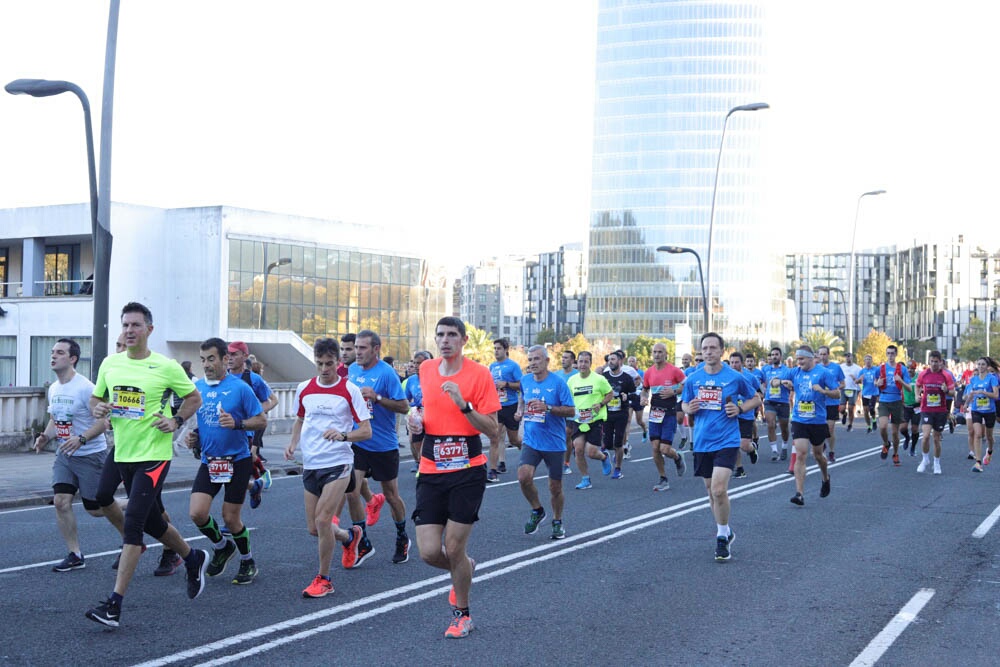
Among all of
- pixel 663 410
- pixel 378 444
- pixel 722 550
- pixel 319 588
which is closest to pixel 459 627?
pixel 319 588

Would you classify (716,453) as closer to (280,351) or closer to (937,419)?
(937,419)

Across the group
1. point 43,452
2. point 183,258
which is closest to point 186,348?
point 183,258

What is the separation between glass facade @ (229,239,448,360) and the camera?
54.9 m

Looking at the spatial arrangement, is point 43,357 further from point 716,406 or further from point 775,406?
point 716,406

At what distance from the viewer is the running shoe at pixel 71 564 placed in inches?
346

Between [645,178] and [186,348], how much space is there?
4155 inches

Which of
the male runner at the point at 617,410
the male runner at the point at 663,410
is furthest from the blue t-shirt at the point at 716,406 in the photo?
the male runner at the point at 617,410

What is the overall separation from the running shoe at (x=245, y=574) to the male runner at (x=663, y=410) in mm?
7930

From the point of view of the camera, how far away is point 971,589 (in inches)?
330

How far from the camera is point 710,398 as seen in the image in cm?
1007

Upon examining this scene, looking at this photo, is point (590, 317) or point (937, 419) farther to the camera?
point (590, 317)

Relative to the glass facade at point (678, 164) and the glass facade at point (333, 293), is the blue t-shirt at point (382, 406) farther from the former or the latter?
the glass facade at point (678, 164)

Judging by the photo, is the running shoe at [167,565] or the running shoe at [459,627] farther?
the running shoe at [167,565]

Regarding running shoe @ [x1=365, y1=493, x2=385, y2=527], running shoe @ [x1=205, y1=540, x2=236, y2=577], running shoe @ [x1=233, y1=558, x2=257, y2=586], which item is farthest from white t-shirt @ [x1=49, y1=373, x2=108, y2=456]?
running shoe @ [x1=365, y1=493, x2=385, y2=527]
